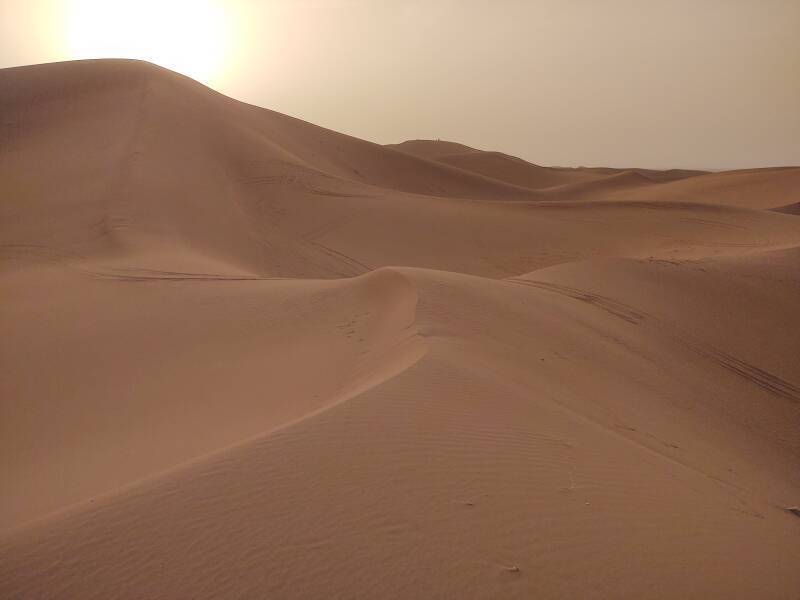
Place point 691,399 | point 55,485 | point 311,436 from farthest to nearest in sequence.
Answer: point 691,399, point 55,485, point 311,436

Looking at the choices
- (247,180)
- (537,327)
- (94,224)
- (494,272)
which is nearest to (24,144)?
(247,180)

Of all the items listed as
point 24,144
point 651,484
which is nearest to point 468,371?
point 651,484

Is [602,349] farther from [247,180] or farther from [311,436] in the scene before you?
[247,180]

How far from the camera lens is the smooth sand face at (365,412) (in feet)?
8.71

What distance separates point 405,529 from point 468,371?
1.91 meters

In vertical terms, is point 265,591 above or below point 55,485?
above

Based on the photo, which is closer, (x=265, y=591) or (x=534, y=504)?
(x=265, y=591)

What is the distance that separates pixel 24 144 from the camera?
16.5 metres

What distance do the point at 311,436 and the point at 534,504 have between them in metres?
1.12

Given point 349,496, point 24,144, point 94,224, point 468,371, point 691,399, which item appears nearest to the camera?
point 349,496

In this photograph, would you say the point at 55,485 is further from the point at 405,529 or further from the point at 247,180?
the point at 247,180

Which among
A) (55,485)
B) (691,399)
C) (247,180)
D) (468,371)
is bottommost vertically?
(55,485)

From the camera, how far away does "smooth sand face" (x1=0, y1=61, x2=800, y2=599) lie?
2654 millimetres

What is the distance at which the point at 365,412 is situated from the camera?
374 centimetres
